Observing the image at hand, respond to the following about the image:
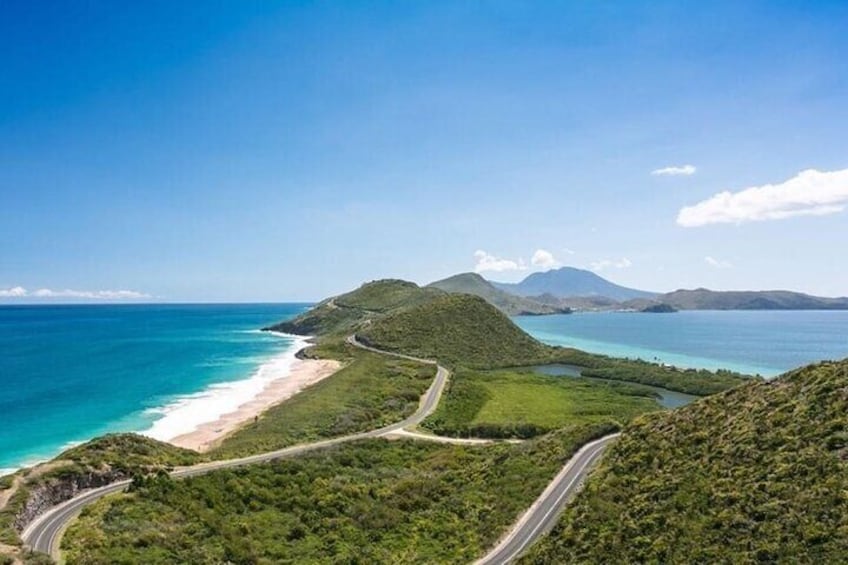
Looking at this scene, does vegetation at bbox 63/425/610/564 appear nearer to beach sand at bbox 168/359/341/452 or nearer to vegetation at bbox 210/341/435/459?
vegetation at bbox 210/341/435/459

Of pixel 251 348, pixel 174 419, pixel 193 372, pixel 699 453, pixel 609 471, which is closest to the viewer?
pixel 699 453

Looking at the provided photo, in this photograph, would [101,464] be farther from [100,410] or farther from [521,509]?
[100,410]

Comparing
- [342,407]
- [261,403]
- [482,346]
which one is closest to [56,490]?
[342,407]

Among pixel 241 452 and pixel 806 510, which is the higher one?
pixel 806 510

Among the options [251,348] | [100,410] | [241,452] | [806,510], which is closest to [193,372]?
[100,410]

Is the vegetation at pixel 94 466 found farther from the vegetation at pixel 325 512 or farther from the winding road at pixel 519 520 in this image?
the vegetation at pixel 325 512
